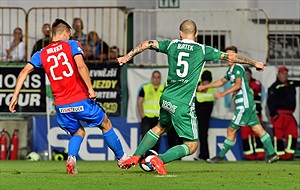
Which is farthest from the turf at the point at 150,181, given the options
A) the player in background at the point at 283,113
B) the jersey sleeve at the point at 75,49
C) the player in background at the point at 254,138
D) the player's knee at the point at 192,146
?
the player in background at the point at 283,113

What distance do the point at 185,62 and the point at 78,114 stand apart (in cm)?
168

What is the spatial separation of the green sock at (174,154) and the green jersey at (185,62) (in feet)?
2.18

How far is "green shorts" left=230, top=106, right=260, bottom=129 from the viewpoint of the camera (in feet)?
61.7

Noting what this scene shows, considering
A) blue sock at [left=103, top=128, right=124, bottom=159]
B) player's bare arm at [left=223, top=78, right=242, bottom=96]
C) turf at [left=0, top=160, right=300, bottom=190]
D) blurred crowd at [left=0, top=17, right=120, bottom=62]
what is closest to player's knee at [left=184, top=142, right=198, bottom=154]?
turf at [left=0, top=160, right=300, bottom=190]

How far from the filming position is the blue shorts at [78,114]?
515 inches

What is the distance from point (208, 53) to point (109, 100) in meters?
9.24

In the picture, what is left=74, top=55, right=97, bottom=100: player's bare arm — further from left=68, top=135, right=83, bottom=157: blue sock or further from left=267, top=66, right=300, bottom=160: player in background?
left=267, top=66, right=300, bottom=160: player in background

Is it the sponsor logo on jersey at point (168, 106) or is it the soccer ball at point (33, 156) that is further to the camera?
the soccer ball at point (33, 156)

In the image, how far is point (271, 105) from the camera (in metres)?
21.8

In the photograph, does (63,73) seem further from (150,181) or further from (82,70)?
(150,181)

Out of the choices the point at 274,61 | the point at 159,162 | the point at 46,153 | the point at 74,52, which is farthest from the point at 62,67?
the point at 274,61

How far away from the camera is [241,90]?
19062 millimetres

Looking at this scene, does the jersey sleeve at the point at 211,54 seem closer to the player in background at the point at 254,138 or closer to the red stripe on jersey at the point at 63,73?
the red stripe on jersey at the point at 63,73

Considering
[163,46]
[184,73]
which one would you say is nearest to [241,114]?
[184,73]
